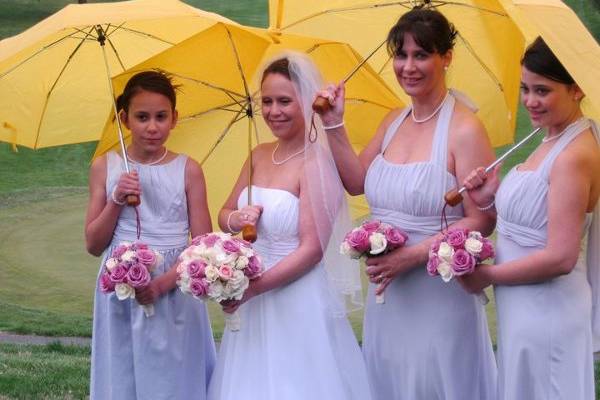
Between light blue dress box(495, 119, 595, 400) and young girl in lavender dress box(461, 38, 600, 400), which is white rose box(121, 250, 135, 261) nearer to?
young girl in lavender dress box(461, 38, 600, 400)

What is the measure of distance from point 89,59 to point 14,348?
11.5 ft

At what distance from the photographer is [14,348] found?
347 inches

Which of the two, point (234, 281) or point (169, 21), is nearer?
point (234, 281)

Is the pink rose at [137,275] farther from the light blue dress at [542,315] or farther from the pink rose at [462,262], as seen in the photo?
the light blue dress at [542,315]

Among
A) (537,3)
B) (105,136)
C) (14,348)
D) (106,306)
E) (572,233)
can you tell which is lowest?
(14,348)

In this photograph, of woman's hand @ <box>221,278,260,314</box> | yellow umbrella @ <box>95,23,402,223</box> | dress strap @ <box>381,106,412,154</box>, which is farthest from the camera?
yellow umbrella @ <box>95,23,402,223</box>

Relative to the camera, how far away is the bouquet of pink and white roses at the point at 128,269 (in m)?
5.18

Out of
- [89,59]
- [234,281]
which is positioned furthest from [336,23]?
[234,281]

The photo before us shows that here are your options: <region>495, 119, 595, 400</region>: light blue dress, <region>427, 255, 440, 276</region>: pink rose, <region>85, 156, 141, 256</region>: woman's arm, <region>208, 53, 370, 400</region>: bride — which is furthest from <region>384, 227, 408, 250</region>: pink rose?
<region>85, 156, 141, 256</region>: woman's arm

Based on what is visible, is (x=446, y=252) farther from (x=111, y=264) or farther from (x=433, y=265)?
(x=111, y=264)

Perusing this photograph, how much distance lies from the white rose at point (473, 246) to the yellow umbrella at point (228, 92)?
1.50 m

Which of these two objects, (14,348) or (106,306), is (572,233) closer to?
(106,306)

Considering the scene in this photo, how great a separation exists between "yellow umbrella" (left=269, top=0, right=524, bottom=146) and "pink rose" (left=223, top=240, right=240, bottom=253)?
1.43 meters

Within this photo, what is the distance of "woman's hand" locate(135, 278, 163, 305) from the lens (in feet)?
17.6
